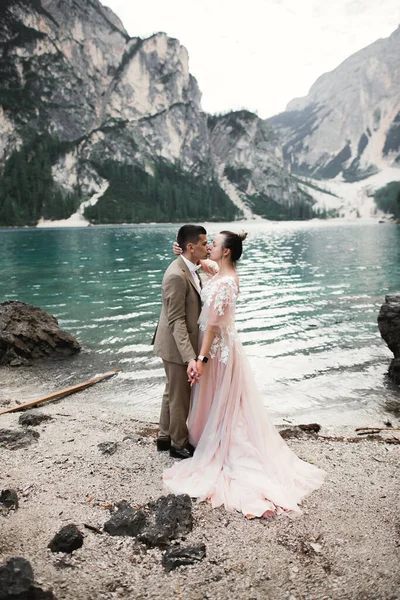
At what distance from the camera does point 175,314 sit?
5035 millimetres

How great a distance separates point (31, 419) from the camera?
6.83 meters

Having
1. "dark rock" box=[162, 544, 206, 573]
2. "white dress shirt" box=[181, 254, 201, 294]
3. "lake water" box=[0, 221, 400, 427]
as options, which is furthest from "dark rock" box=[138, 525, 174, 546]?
"lake water" box=[0, 221, 400, 427]

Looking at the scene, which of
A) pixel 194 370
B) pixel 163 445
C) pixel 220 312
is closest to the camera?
pixel 194 370

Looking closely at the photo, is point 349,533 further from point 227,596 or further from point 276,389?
point 276,389

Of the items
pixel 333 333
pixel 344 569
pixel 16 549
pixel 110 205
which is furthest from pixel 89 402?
pixel 110 205

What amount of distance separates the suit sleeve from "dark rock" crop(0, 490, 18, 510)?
7.59 ft

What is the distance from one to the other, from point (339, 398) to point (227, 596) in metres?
6.87

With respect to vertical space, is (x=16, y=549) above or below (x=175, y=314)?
below

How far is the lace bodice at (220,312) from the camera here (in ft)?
16.1

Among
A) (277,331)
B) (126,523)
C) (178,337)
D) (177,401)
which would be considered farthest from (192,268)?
(277,331)

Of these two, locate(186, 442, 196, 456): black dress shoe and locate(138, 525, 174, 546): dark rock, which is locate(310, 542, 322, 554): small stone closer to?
locate(138, 525, 174, 546): dark rock

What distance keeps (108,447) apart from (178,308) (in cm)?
231

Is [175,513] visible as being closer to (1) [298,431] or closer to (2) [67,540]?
(2) [67,540]

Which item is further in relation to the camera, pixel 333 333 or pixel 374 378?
pixel 333 333
